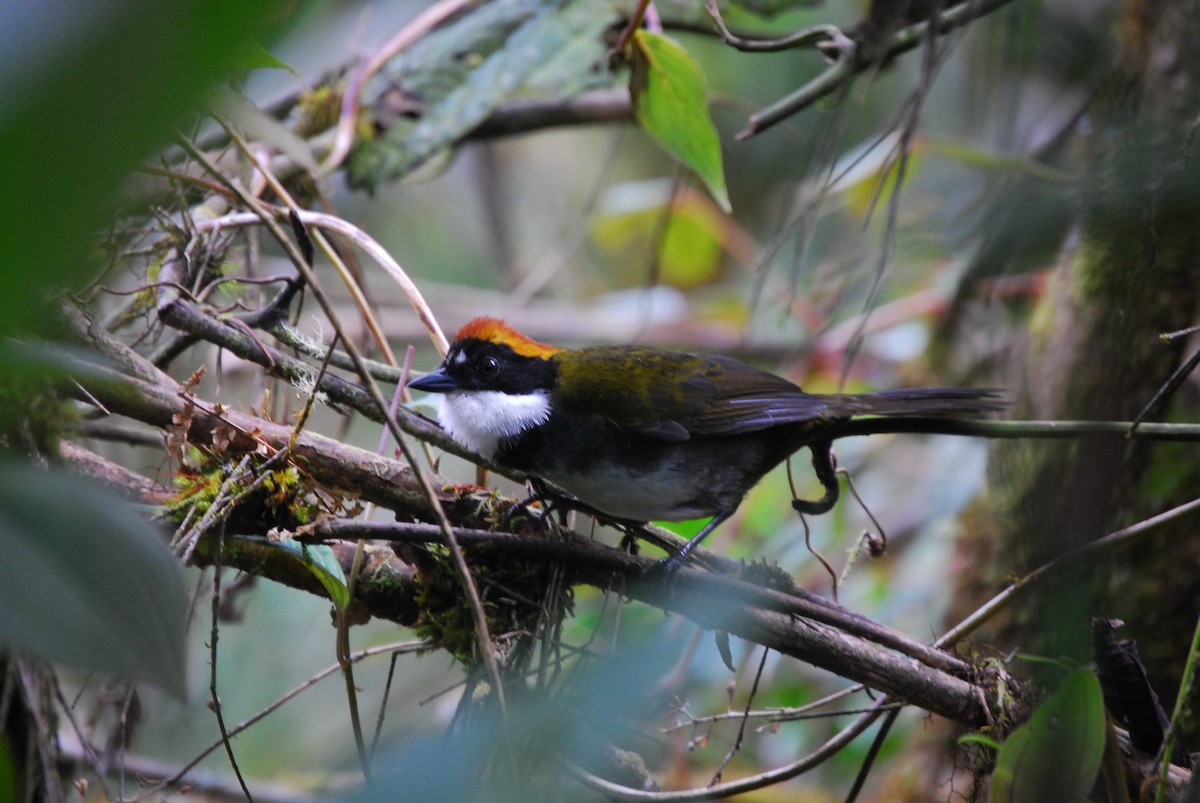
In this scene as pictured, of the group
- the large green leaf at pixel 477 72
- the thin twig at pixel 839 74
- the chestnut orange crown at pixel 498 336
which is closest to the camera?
the thin twig at pixel 839 74

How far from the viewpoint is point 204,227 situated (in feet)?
8.39

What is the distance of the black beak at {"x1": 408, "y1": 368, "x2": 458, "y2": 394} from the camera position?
281 centimetres

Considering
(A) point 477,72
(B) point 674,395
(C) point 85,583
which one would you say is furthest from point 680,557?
(A) point 477,72

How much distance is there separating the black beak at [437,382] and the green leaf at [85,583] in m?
2.00

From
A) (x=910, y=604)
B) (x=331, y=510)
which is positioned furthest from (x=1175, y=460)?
(x=331, y=510)

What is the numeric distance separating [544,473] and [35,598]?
6.95 feet

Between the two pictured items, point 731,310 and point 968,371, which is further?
point 731,310

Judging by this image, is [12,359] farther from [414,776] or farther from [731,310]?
[731,310]

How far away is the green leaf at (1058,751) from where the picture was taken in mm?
1679

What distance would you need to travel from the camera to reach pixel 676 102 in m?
3.01

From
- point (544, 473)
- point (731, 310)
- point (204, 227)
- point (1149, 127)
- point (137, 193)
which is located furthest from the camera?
point (731, 310)

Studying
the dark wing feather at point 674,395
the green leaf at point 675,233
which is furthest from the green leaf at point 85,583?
the green leaf at point 675,233

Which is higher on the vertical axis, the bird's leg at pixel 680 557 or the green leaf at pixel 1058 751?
the green leaf at pixel 1058 751

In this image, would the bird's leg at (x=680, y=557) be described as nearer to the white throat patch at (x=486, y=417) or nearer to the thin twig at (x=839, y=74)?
the white throat patch at (x=486, y=417)
